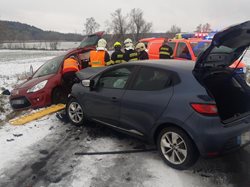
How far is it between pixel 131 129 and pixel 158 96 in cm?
85

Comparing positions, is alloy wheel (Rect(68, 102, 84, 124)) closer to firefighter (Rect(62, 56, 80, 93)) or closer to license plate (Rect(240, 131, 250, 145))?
firefighter (Rect(62, 56, 80, 93))

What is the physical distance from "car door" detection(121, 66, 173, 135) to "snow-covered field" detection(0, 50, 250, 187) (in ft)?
1.86

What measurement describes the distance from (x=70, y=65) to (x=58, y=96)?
97 cm

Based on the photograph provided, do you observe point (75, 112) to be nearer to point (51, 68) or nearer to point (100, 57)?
point (100, 57)

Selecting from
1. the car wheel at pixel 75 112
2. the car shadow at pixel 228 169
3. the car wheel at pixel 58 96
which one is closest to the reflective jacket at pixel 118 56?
the car wheel at pixel 58 96

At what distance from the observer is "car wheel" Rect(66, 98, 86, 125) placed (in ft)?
20.7

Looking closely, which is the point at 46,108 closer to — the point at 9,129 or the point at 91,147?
the point at 9,129

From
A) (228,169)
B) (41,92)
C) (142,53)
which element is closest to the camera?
(228,169)

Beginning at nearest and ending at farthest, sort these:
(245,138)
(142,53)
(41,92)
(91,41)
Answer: (245,138), (41,92), (142,53), (91,41)

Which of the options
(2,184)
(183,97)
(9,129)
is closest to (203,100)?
(183,97)

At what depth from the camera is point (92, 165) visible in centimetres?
464

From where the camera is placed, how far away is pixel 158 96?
4.48 meters

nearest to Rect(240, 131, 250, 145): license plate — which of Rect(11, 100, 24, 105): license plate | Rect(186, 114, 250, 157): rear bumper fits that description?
Rect(186, 114, 250, 157): rear bumper

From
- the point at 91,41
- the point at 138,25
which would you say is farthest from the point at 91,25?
the point at 91,41
